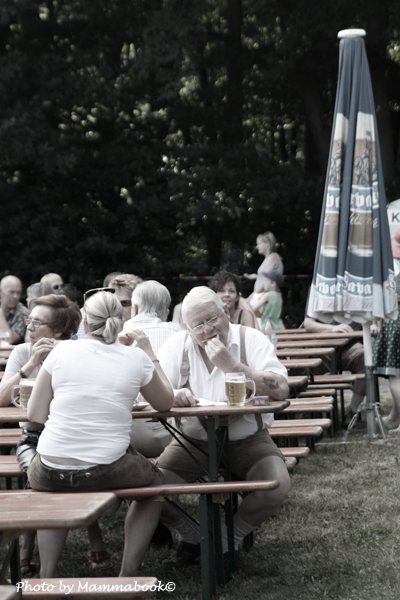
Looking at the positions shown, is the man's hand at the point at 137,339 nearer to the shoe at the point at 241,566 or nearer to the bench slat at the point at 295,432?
the shoe at the point at 241,566

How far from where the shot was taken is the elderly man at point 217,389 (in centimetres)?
379

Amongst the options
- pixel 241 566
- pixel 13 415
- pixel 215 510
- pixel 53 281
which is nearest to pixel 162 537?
pixel 241 566

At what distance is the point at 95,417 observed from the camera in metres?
3.34

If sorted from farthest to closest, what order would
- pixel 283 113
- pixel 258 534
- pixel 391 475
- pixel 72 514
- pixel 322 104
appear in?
pixel 283 113
pixel 322 104
pixel 391 475
pixel 258 534
pixel 72 514

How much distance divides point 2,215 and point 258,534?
461 inches

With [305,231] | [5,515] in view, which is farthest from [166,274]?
[5,515]

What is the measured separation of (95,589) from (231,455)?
1310 millimetres

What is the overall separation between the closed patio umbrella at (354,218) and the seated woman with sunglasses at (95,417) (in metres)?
3.19

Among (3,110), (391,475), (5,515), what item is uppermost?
(3,110)

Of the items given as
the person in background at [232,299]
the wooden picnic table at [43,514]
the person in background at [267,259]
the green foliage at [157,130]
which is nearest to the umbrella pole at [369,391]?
the person in background at [232,299]

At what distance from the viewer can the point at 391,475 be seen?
5410 mm

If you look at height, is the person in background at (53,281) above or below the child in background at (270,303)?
above

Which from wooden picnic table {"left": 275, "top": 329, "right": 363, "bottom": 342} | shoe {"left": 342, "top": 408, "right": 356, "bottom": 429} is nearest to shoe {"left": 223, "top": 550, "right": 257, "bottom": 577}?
wooden picnic table {"left": 275, "top": 329, "right": 363, "bottom": 342}

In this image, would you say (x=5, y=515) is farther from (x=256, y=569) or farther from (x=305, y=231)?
(x=305, y=231)
